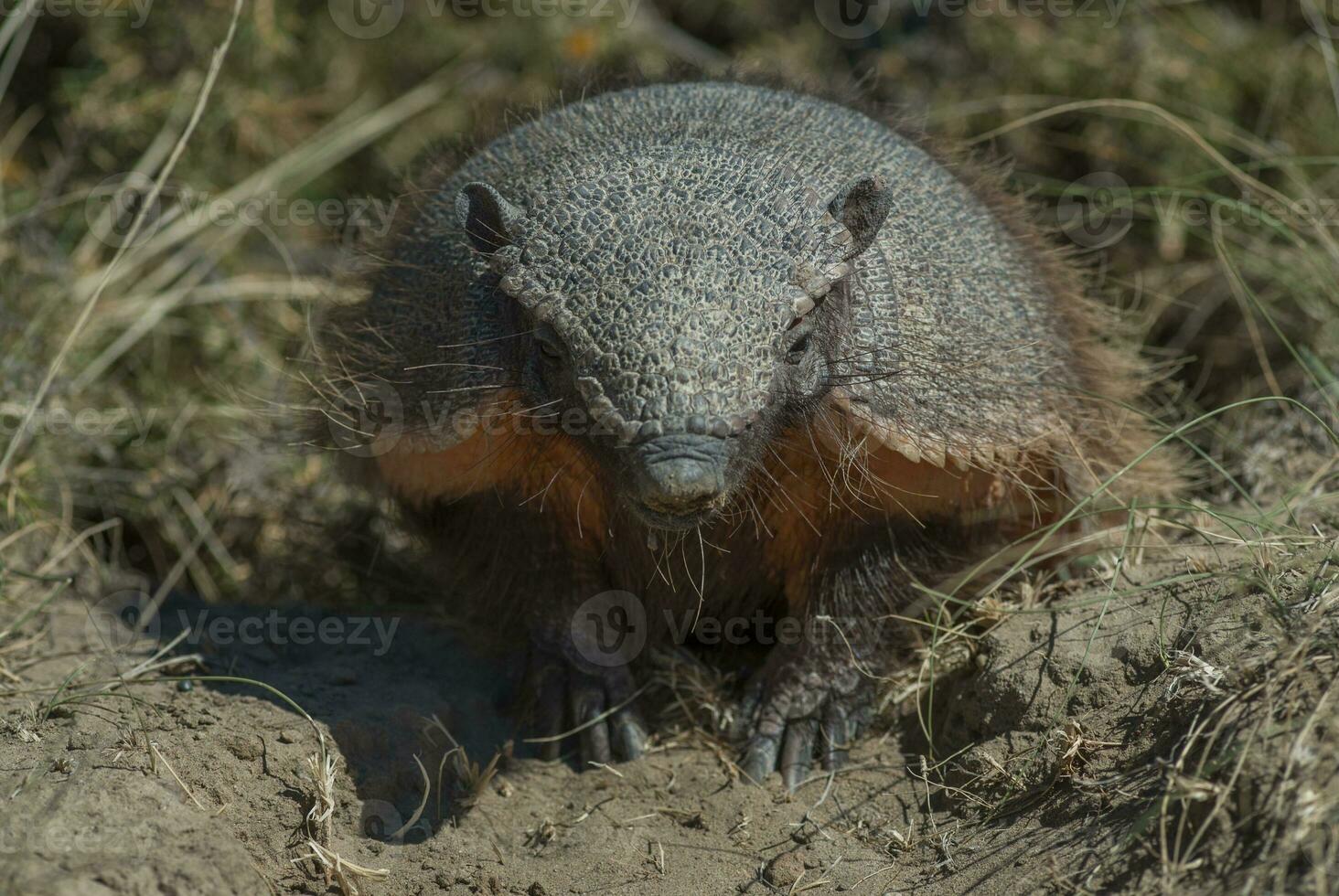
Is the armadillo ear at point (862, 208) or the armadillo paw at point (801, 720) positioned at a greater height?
the armadillo ear at point (862, 208)

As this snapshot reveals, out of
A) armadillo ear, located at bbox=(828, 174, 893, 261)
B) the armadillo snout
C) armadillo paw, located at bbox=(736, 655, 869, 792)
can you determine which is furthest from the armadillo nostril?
armadillo paw, located at bbox=(736, 655, 869, 792)

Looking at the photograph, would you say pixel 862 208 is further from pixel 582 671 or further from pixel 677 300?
pixel 582 671

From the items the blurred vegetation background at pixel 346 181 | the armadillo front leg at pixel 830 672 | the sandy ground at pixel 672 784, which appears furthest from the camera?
the blurred vegetation background at pixel 346 181

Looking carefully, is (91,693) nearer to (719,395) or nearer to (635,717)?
(635,717)

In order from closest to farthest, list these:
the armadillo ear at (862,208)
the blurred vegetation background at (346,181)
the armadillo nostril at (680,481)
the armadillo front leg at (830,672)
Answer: the armadillo nostril at (680,481)
the armadillo ear at (862,208)
the armadillo front leg at (830,672)
the blurred vegetation background at (346,181)

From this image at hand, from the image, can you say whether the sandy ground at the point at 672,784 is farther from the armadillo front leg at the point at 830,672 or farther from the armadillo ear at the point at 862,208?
the armadillo ear at the point at 862,208

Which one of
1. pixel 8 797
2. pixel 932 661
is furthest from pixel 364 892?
pixel 932 661

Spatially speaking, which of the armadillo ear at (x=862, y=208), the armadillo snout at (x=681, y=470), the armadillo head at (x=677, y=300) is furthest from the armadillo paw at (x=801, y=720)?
the armadillo ear at (x=862, y=208)
